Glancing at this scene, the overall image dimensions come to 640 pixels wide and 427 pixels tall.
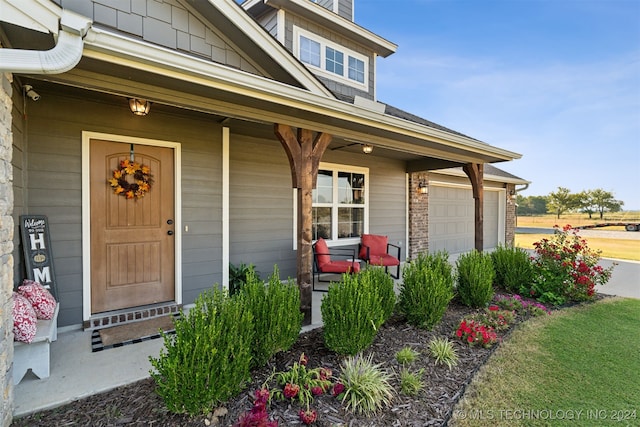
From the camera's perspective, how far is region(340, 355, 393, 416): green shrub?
2066 mm

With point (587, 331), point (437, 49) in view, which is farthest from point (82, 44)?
point (437, 49)

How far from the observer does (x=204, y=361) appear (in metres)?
1.84

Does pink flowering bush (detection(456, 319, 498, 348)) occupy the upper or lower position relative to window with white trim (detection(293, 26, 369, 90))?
lower

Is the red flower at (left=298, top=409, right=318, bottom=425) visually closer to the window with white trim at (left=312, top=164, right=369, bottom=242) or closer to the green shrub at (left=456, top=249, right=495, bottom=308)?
the green shrub at (left=456, top=249, right=495, bottom=308)

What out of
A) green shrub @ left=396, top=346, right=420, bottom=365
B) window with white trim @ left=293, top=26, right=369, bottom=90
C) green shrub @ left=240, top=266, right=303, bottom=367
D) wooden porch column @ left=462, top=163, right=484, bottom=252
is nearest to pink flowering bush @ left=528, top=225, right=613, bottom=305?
wooden porch column @ left=462, top=163, right=484, bottom=252

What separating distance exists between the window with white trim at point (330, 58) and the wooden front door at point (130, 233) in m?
3.70

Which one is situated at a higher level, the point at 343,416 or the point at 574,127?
the point at 574,127

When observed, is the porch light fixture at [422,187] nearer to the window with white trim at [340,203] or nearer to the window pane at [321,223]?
the window with white trim at [340,203]

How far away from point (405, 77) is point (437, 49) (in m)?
2.15

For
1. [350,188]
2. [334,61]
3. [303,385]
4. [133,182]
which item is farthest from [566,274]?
[133,182]

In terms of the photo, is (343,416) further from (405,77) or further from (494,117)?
(494,117)

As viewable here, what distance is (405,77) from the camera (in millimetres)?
12328

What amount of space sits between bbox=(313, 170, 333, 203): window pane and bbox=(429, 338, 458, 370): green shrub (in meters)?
3.50

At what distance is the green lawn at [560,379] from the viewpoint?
84.0 inches
